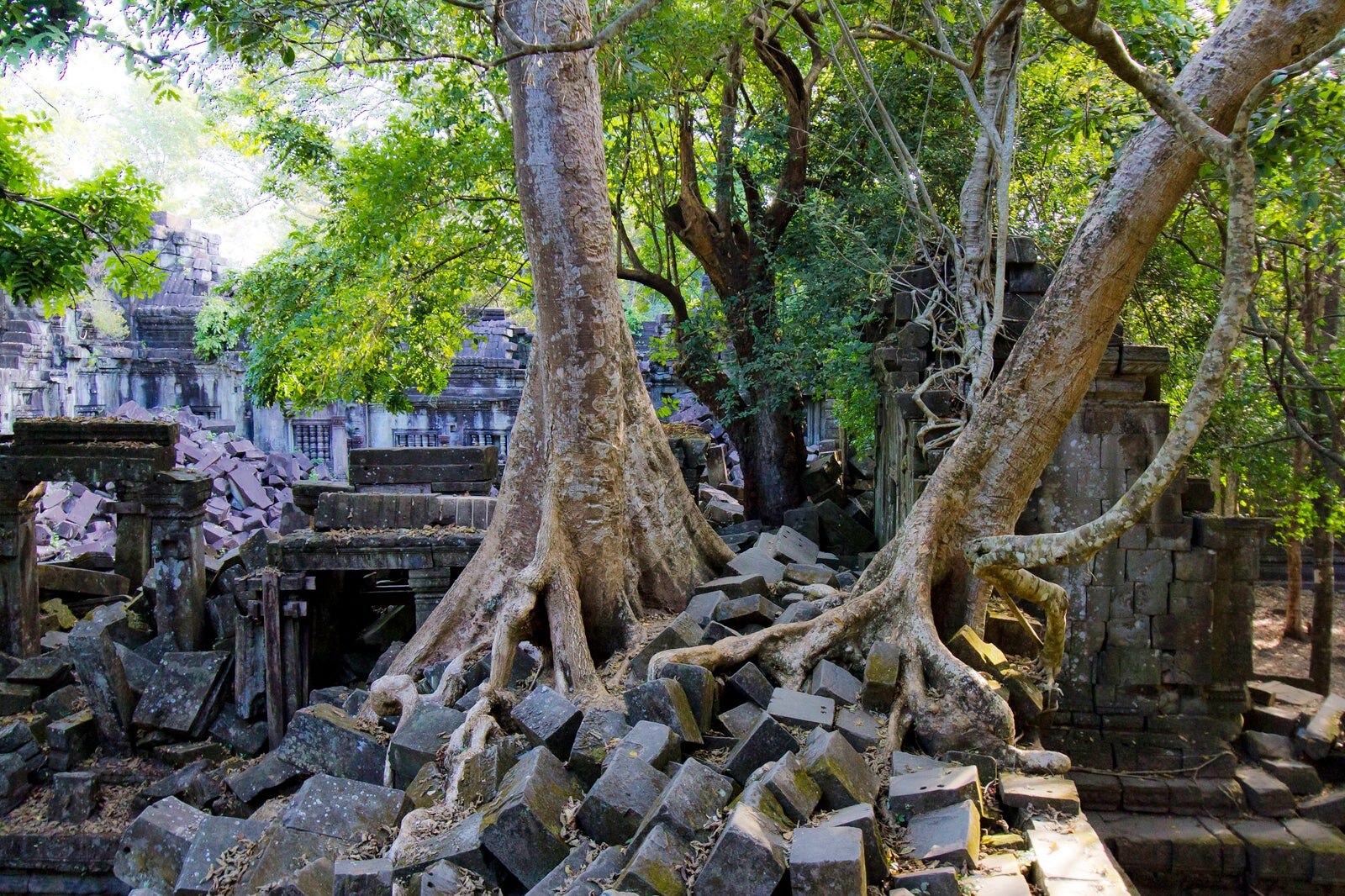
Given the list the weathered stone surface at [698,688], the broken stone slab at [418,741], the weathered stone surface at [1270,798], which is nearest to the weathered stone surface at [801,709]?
the weathered stone surface at [698,688]

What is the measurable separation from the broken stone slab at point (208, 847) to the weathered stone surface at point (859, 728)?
9.25ft

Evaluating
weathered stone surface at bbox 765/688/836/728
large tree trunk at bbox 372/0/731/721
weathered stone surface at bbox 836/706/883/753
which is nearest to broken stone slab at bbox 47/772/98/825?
large tree trunk at bbox 372/0/731/721

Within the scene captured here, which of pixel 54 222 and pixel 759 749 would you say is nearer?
pixel 759 749

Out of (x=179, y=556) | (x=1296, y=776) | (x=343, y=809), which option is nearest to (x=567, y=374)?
(x=343, y=809)

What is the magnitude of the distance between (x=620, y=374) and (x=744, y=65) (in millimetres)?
6233

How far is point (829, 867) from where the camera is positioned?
10.5 ft

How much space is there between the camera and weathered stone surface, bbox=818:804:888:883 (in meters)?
3.46

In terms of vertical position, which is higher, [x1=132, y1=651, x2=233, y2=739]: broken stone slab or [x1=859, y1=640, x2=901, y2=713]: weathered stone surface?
[x1=859, y1=640, x2=901, y2=713]: weathered stone surface

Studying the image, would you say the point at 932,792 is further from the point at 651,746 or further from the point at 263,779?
the point at 263,779

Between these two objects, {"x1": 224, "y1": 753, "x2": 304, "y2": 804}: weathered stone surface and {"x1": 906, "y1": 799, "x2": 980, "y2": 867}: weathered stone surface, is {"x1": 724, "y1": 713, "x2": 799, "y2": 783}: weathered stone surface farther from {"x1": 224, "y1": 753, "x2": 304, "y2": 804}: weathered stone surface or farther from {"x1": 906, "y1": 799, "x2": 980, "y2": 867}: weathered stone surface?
{"x1": 224, "y1": 753, "x2": 304, "y2": 804}: weathered stone surface

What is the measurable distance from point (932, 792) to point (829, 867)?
2.94ft

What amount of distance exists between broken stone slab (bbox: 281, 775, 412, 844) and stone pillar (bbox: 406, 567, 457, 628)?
10.7 ft

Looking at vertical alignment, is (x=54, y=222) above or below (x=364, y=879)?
above

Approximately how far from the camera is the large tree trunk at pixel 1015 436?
4484 millimetres
